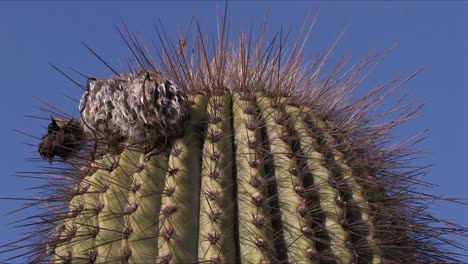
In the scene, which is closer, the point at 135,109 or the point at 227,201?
the point at 227,201

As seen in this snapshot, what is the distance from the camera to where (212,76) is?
14.0ft

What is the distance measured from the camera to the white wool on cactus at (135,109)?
3916 millimetres

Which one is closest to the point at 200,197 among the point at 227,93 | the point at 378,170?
the point at 227,93

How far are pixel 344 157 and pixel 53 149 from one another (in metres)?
1.34

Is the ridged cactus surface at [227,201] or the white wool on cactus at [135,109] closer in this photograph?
the ridged cactus surface at [227,201]

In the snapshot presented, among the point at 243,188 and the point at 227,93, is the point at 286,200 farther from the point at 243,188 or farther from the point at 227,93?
the point at 227,93

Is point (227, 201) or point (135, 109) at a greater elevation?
point (135, 109)

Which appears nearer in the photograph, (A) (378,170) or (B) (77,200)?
(B) (77,200)

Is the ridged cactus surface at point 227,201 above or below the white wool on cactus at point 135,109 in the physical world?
below

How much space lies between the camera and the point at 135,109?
3.94 metres

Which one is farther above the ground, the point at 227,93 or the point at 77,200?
the point at 227,93

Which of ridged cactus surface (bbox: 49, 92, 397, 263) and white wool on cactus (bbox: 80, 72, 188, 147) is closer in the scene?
ridged cactus surface (bbox: 49, 92, 397, 263)

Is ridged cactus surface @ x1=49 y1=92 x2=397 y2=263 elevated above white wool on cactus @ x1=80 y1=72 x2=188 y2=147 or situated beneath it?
situated beneath

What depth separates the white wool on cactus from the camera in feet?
12.8
